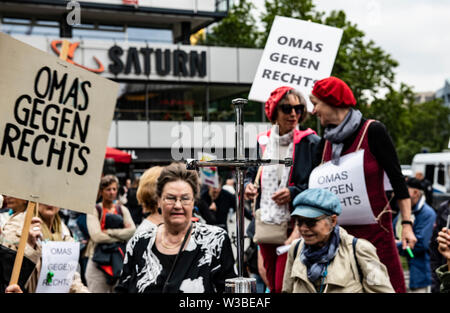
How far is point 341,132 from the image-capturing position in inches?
154

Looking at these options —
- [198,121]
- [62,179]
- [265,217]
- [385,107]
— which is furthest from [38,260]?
[385,107]

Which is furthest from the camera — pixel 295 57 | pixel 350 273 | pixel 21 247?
pixel 295 57

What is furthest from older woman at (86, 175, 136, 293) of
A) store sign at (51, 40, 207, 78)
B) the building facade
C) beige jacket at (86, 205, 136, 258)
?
store sign at (51, 40, 207, 78)

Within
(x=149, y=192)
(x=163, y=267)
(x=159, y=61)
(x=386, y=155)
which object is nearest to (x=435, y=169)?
(x=159, y=61)

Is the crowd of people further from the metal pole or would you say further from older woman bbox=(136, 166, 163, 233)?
the metal pole

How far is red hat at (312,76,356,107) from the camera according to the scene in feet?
12.9

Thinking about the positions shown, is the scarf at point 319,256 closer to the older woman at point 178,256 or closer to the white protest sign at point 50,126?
the older woman at point 178,256

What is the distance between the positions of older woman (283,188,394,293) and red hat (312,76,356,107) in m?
0.51

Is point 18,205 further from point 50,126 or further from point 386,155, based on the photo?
point 386,155

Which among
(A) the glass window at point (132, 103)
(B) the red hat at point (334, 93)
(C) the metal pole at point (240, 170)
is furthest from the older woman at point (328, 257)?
(A) the glass window at point (132, 103)

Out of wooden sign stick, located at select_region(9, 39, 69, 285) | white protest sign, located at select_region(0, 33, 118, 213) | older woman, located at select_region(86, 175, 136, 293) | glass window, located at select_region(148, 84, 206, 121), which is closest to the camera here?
wooden sign stick, located at select_region(9, 39, 69, 285)

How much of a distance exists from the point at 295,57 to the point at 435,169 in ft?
71.1

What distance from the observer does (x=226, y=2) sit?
3003 cm

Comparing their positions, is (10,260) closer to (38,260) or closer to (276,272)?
(38,260)
